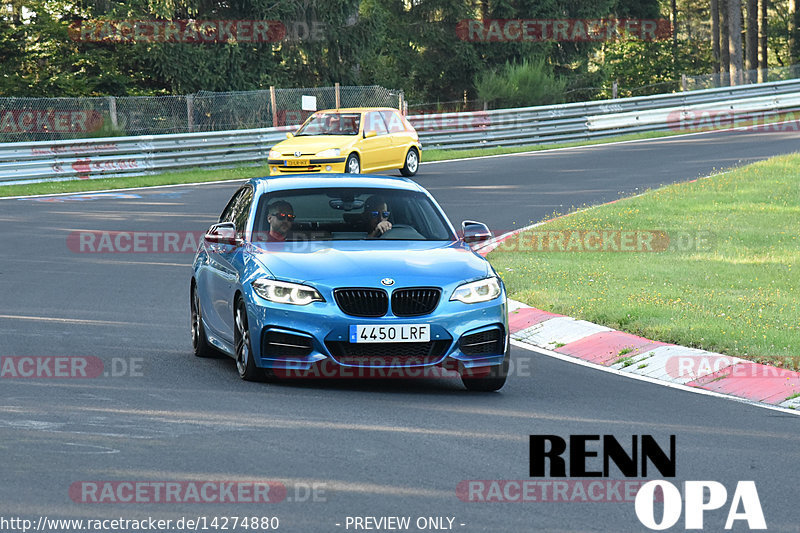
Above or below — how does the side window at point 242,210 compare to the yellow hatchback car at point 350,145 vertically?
above

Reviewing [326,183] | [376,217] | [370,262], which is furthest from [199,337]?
[370,262]

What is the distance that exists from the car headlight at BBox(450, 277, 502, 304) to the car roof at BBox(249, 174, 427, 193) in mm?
1654

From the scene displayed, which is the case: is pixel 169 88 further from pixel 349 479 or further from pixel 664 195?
pixel 349 479

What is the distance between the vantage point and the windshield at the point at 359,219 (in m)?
10.2

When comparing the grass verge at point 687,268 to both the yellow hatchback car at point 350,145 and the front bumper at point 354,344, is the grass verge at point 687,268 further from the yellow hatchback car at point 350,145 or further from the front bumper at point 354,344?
the yellow hatchback car at point 350,145

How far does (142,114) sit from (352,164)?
738 centimetres

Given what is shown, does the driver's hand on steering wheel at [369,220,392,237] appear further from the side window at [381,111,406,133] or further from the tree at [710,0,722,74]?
the tree at [710,0,722,74]

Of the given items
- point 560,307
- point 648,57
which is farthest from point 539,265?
point 648,57

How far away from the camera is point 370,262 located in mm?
9297

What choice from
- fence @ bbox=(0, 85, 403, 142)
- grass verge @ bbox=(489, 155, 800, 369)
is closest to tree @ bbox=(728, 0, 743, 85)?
fence @ bbox=(0, 85, 403, 142)

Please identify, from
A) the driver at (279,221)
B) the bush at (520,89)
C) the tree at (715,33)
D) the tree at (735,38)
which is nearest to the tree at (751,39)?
the tree at (735,38)

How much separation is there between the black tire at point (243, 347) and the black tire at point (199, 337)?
102cm

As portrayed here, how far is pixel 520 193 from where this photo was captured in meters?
24.8

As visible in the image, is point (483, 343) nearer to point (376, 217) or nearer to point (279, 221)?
point (376, 217)
